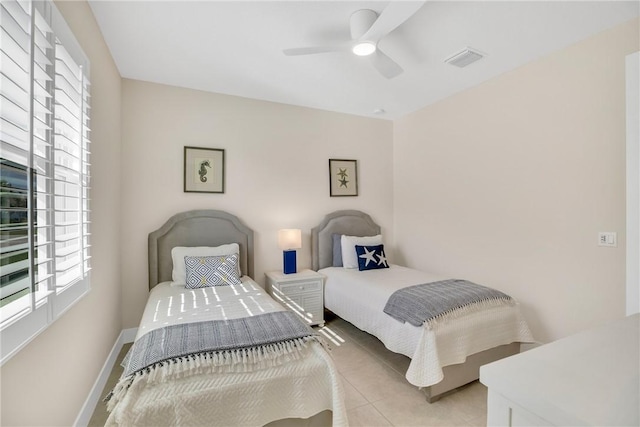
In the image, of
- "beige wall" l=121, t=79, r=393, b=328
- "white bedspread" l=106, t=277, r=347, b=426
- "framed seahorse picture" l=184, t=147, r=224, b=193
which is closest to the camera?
"white bedspread" l=106, t=277, r=347, b=426

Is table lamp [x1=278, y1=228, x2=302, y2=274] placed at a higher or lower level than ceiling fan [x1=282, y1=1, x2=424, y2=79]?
lower

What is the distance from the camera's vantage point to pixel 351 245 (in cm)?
372

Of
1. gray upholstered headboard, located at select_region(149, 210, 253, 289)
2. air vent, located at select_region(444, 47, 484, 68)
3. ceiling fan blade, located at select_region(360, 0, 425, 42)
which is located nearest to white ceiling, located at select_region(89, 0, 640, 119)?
air vent, located at select_region(444, 47, 484, 68)

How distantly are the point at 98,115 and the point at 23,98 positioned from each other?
120 centimetres

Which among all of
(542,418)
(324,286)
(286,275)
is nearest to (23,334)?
(542,418)

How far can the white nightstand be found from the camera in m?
3.30

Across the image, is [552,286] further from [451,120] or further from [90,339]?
[90,339]

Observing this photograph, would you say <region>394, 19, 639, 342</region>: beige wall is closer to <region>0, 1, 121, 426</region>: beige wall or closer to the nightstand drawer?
the nightstand drawer

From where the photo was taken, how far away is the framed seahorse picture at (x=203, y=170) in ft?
Answer: 10.8

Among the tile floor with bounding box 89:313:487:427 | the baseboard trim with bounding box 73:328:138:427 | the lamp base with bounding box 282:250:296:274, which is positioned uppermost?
the lamp base with bounding box 282:250:296:274

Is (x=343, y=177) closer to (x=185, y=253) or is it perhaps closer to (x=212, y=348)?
(x=185, y=253)

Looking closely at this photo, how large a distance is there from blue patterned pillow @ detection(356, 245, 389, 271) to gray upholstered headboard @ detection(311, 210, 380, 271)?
470 mm

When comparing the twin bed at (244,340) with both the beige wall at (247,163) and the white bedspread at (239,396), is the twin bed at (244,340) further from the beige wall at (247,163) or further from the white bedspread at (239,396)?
the beige wall at (247,163)

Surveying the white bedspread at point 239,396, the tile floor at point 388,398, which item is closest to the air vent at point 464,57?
the white bedspread at point 239,396
